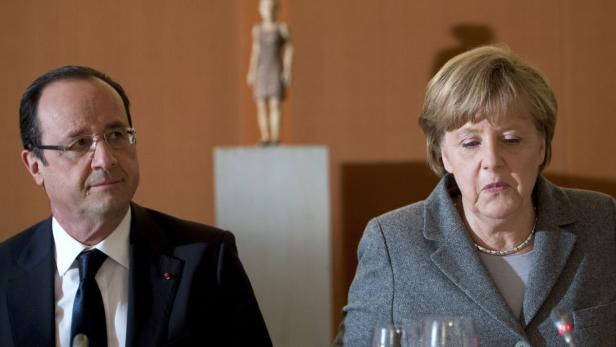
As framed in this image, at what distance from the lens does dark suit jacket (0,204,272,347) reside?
1769 millimetres

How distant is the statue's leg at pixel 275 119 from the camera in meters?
4.23

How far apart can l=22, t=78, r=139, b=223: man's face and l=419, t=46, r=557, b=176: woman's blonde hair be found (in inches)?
28.0

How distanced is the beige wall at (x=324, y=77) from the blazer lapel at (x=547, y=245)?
2.71 meters

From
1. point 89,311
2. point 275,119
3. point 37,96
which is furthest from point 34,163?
point 275,119

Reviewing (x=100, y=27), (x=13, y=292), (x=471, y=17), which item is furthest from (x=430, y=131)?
(x=100, y=27)

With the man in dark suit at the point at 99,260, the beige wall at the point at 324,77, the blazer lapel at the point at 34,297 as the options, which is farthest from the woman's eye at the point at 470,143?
the beige wall at the point at 324,77

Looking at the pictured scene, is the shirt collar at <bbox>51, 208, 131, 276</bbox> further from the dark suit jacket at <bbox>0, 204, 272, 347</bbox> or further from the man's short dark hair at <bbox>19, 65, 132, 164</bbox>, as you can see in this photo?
the man's short dark hair at <bbox>19, 65, 132, 164</bbox>

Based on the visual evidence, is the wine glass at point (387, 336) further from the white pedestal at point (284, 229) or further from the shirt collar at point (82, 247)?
the white pedestal at point (284, 229)

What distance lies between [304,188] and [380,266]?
212cm

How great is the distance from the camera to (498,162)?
1.80 metres

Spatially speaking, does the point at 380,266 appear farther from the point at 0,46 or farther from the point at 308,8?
the point at 0,46

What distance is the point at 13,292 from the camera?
5.96 ft

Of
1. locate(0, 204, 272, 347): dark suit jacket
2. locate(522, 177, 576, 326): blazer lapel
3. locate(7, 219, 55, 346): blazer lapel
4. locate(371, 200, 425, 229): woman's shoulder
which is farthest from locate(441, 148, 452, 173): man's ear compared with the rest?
locate(7, 219, 55, 346): blazer lapel

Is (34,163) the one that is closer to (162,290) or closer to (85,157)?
(85,157)
